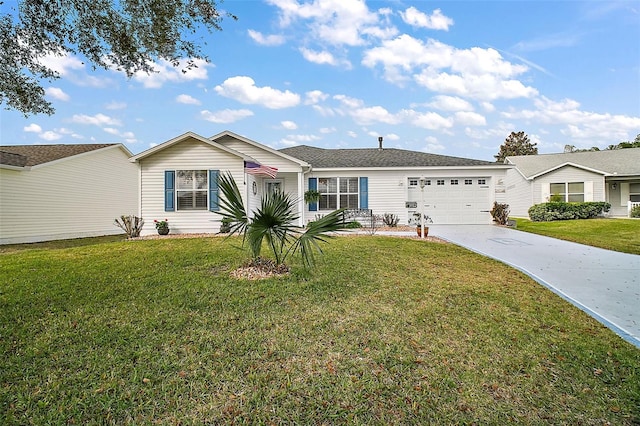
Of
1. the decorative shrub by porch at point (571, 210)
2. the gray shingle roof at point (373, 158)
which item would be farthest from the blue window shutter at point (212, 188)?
the decorative shrub by porch at point (571, 210)

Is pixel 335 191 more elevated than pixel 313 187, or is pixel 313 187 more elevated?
pixel 313 187

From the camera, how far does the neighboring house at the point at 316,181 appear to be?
13.2 metres

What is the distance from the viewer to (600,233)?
14070 millimetres

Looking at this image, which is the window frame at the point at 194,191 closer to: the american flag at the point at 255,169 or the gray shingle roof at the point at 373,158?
the american flag at the point at 255,169

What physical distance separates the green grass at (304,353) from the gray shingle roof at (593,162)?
21326mm

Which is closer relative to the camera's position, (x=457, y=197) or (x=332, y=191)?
(x=332, y=191)

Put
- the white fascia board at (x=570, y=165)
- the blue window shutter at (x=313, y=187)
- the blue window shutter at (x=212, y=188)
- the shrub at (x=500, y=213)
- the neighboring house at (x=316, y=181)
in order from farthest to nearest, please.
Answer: the white fascia board at (x=570, y=165), the blue window shutter at (x=313, y=187), the shrub at (x=500, y=213), the neighboring house at (x=316, y=181), the blue window shutter at (x=212, y=188)

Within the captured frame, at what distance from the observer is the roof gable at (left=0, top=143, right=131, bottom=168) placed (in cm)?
1388

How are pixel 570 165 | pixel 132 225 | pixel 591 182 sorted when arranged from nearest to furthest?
pixel 132 225 → pixel 591 182 → pixel 570 165

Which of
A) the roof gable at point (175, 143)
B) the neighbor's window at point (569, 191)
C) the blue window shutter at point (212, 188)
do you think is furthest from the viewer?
the neighbor's window at point (569, 191)

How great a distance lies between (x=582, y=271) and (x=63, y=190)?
63.4 ft

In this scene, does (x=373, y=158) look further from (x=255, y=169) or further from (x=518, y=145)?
(x=518, y=145)

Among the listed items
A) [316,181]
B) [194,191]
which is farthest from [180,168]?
[316,181]

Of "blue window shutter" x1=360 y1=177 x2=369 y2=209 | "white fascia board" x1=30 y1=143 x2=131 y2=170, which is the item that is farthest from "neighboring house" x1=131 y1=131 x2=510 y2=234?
"white fascia board" x1=30 y1=143 x2=131 y2=170
